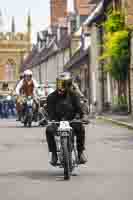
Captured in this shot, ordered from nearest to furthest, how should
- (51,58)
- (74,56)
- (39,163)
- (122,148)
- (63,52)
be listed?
(39,163)
(122,148)
(74,56)
(63,52)
(51,58)

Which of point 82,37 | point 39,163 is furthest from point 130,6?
point 39,163

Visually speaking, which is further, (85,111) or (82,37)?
(82,37)

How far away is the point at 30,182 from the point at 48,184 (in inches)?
14.8

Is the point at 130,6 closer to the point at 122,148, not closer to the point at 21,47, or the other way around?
the point at 122,148

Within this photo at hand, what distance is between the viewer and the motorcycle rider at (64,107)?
39.7 ft

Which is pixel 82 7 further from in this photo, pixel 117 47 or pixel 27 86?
pixel 27 86

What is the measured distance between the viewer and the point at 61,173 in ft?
42.0

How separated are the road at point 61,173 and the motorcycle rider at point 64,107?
594 mm

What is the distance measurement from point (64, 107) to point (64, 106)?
1cm

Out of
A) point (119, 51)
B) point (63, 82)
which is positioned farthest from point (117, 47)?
point (63, 82)

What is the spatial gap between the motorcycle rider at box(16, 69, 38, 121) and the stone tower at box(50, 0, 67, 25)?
71400 millimetres

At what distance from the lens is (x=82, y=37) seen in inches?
2591

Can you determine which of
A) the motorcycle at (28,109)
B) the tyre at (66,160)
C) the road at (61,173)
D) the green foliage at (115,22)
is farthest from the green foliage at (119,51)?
the tyre at (66,160)

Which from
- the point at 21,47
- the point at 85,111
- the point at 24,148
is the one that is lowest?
the point at 21,47
